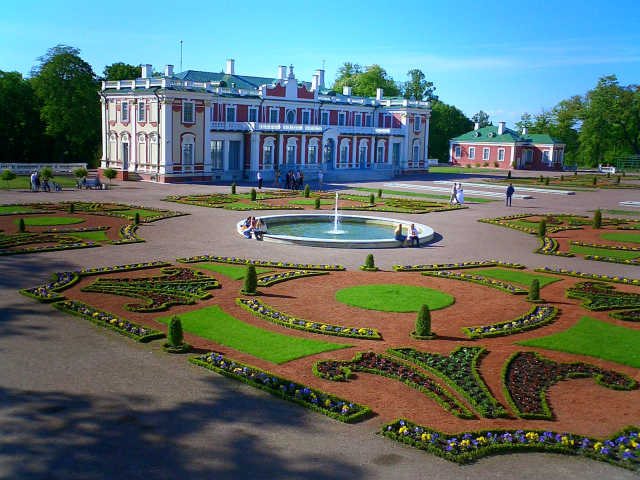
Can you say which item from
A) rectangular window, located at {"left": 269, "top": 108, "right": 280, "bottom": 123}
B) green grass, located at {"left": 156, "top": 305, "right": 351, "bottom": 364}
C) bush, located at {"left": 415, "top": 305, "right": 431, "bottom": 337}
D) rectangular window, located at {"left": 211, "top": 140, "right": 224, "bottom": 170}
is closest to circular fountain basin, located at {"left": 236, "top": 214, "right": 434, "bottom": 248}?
green grass, located at {"left": 156, "top": 305, "right": 351, "bottom": 364}

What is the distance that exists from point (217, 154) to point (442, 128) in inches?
2341

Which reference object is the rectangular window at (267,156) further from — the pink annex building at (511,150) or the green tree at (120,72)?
the pink annex building at (511,150)

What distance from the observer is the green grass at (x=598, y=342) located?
13875mm

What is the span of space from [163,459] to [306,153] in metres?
57.4

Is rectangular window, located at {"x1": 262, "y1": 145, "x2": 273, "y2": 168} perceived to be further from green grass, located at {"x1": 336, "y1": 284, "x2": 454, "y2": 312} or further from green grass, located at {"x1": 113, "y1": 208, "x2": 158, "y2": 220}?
green grass, located at {"x1": 336, "y1": 284, "x2": 454, "y2": 312}

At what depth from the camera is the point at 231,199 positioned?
41.0 metres

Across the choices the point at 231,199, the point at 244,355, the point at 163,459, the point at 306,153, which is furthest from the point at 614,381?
the point at 306,153

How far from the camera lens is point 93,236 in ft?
87.3

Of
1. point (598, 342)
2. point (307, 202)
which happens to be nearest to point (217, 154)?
point (307, 202)

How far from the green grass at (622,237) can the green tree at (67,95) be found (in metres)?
53.3

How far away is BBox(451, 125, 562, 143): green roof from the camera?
96.9 metres

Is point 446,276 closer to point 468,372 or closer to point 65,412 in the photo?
point 468,372

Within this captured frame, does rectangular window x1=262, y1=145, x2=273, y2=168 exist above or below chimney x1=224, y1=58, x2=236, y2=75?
below

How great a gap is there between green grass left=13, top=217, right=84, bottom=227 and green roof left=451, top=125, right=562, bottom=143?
7846cm
